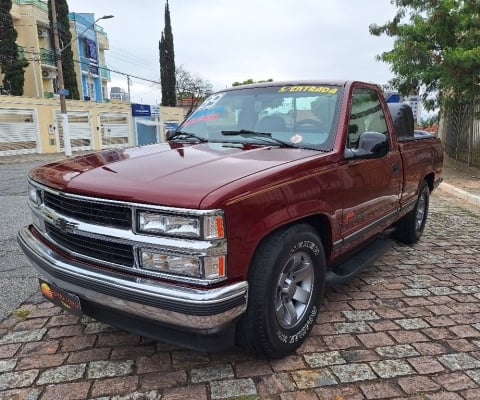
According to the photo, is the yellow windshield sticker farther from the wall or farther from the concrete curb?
the wall

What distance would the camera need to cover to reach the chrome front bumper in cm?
218

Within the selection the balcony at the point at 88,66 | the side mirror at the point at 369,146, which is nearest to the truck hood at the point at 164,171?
the side mirror at the point at 369,146

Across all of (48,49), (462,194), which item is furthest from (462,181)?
(48,49)

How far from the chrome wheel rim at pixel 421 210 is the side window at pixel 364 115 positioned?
1.69m

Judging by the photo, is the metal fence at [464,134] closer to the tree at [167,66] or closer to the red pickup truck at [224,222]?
the red pickup truck at [224,222]

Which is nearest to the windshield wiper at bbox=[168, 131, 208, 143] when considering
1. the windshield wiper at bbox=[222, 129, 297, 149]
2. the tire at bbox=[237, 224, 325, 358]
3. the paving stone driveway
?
the windshield wiper at bbox=[222, 129, 297, 149]

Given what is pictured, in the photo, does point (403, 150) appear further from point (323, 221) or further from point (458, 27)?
point (458, 27)

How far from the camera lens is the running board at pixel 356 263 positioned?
130 inches

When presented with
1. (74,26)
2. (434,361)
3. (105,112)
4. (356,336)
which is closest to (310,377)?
(356,336)

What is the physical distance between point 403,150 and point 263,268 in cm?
266

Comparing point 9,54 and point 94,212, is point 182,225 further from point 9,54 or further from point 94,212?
point 9,54

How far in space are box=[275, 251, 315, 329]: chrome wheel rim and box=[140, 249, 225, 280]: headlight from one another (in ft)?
1.87

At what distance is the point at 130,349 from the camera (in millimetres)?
2982

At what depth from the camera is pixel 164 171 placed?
8.36 ft
